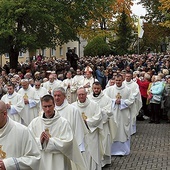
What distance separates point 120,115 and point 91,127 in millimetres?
2635

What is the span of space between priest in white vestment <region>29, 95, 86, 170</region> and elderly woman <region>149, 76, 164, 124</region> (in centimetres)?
963

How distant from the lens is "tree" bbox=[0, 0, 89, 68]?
22.1 metres

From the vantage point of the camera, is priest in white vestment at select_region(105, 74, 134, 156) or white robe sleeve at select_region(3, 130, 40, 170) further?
priest in white vestment at select_region(105, 74, 134, 156)

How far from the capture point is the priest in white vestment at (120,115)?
36.0 ft

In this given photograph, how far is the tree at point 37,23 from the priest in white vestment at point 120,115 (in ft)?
37.7

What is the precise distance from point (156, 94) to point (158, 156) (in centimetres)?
520

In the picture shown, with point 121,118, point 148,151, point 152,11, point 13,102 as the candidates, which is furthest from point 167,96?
point 152,11

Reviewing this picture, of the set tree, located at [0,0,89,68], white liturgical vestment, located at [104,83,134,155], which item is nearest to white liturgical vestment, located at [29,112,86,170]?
white liturgical vestment, located at [104,83,134,155]

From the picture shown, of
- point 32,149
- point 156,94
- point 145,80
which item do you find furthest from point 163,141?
point 32,149

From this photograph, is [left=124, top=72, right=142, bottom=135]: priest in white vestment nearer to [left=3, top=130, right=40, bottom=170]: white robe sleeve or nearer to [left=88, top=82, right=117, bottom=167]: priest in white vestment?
[left=88, top=82, right=117, bottom=167]: priest in white vestment

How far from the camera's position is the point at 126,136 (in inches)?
436

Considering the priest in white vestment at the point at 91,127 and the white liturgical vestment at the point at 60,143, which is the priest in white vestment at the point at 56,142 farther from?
the priest in white vestment at the point at 91,127

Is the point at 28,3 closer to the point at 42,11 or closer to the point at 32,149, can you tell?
the point at 42,11

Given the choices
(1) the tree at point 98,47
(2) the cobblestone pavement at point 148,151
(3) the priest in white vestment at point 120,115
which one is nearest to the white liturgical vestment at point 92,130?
(2) the cobblestone pavement at point 148,151
